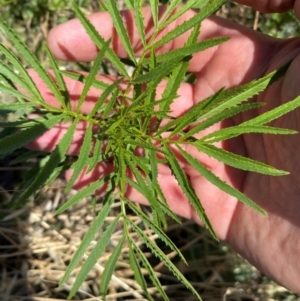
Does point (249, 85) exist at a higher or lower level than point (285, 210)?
higher

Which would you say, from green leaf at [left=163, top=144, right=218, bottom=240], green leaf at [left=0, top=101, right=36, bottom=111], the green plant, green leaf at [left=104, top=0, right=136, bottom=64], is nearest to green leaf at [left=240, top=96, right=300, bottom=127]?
the green plant

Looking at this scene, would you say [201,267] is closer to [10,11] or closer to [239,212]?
[239,212]

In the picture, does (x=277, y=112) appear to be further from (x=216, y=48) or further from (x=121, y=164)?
(x=216, y=48)

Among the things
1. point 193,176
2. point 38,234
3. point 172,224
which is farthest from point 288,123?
point 38,234

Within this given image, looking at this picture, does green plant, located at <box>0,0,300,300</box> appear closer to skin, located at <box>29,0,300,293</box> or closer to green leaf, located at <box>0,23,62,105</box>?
green leaf, located at <box>0,23,62,105</box>

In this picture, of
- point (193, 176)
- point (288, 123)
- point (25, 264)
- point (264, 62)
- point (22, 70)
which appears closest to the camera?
point (22, 70)

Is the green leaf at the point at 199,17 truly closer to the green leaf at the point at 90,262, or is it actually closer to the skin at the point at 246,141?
the skin at the point at 246,141

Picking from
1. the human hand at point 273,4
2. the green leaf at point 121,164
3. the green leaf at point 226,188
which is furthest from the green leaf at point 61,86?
the human hand at point 273,4
